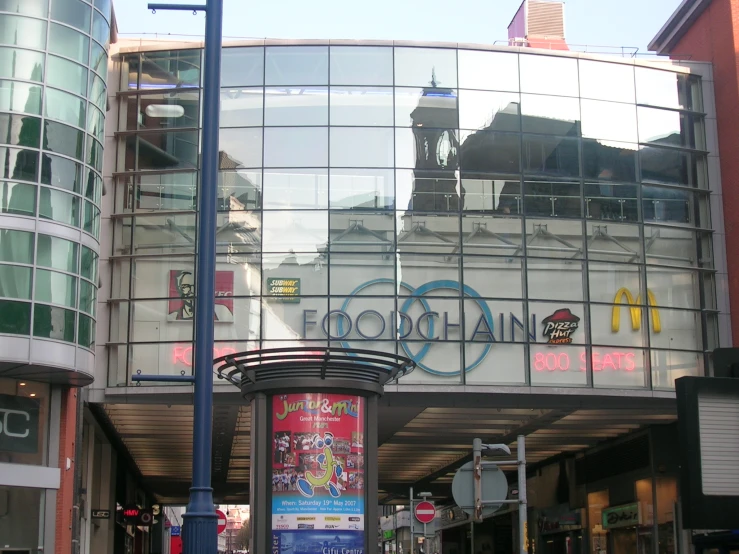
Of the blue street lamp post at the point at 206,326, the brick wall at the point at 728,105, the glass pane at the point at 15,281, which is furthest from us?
the brick wall at the point at 728,105

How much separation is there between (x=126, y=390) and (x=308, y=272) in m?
5.78

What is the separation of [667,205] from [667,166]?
120 cm

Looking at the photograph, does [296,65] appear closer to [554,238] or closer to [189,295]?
[189,295]

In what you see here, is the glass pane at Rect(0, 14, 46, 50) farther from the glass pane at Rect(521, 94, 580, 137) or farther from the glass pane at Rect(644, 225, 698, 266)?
the glass pane at Rect(644, 225, 698, 266)

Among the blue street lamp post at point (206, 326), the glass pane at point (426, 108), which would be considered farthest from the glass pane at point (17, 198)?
the blue street lamp post at point (206, 326)

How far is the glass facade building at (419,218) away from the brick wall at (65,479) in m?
3.38

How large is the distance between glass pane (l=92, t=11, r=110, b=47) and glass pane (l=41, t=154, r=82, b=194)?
3.47 metres

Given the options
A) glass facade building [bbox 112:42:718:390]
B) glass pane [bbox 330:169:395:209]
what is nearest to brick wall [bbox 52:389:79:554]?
glass facade building [bbox 112:42:718:390]

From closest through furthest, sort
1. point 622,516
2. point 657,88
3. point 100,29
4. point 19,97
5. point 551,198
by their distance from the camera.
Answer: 1. point 19,97
2. point 100,29
3. point 551,198
4. point 657,88
5. point 622,516

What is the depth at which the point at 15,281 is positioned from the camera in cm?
2233

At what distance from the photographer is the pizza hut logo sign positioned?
95.3 feet

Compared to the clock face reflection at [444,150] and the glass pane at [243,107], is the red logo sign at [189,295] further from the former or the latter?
the clock face reflection at [444,150]

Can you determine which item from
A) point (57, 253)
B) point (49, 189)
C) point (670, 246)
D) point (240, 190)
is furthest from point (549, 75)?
point (57, 253)

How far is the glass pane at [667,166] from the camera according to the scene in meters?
30.9
